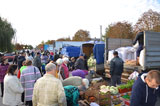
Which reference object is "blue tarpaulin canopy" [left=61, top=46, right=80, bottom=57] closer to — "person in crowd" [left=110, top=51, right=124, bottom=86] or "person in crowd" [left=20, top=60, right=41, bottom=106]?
"person in crowd" [left=110, top=51, right=124, bottom=86]

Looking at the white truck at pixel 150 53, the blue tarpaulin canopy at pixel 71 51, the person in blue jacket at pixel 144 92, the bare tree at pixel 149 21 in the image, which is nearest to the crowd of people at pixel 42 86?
the person in blue jacket at pixel 144 92

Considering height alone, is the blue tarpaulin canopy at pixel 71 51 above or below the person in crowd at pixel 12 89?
above

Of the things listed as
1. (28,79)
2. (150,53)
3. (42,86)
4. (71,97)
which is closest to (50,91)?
(42,86)

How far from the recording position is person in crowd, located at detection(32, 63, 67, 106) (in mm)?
2446

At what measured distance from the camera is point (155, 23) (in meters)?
18.2

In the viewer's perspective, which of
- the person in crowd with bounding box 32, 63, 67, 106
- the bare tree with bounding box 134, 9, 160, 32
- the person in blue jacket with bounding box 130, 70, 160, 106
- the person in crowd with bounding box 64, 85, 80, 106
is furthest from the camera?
the bare tree with bounding box 134, 9, 160, 32

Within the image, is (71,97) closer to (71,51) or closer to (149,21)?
(71,51)

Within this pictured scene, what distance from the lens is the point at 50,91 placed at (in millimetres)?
2492

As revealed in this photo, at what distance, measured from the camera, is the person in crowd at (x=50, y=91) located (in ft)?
8.02

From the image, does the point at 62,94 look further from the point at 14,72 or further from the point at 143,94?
the point at 14,72

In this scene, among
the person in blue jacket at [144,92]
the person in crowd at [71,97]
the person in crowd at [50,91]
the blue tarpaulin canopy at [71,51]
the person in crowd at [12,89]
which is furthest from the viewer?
the blue tarpaulin canopy at [71,51]

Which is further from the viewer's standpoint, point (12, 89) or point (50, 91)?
point (12, 89)

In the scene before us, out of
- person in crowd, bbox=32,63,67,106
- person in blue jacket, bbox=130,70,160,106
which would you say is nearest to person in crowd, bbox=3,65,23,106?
person in crowd, bbox=32,63,67,106

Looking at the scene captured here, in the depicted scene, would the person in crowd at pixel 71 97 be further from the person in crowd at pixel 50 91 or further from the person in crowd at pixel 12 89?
the person in crowd at pixel 12 89
